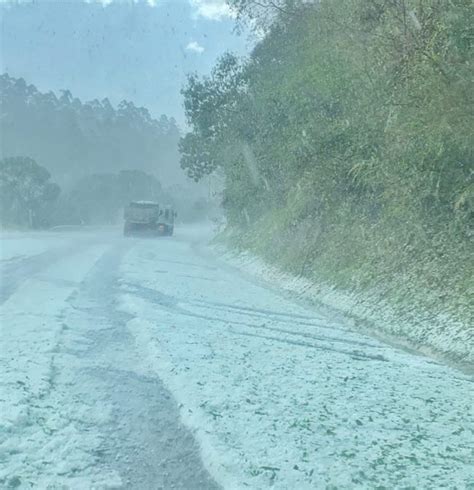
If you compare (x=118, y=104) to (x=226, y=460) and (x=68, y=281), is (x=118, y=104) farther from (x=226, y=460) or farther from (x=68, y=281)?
(x=226, y=460)

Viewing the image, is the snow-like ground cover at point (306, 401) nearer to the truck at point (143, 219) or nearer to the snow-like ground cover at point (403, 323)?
the snow-like ground cover at point (403, 323)

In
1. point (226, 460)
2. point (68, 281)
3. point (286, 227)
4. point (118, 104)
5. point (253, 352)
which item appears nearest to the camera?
point (226, 460)

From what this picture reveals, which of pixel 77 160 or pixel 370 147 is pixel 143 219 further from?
pixel 77 160

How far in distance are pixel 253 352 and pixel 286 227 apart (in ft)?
39.6

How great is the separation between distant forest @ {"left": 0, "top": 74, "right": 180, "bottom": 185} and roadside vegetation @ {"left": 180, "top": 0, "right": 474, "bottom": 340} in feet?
214

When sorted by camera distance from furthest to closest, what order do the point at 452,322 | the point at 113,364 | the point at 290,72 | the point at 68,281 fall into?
the point at 290,72 → the point at 68,281 → the point at 452,322 → the point at 113,364

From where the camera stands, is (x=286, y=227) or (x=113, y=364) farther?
(x=286, y=227)

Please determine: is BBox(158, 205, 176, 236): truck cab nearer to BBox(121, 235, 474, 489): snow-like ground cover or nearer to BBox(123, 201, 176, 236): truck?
BBox(123, 201, 176, 236): truck

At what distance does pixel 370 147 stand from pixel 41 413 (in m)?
10.7

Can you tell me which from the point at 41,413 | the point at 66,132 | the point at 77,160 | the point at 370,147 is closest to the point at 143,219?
the point at 370,147

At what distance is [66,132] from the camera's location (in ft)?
294

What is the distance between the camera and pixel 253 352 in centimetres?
795

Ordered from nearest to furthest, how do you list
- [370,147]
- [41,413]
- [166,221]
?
1. [41,413]
2. [370,147]
3. [166,221]

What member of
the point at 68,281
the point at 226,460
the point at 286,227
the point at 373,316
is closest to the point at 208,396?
the point at 226,460
